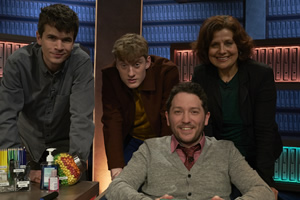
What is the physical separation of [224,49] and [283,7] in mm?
3204

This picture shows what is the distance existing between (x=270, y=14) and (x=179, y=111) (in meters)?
3.65

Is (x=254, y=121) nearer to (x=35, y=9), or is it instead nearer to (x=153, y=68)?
(x=153, y=68)

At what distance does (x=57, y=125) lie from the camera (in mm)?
1904

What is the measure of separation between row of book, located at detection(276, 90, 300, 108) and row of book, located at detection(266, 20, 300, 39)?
784 mm

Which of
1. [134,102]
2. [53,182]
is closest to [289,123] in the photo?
[134,102]

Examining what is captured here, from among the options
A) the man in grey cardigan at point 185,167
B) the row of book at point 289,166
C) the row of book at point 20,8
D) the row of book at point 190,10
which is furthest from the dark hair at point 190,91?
the row of book at point 20,8

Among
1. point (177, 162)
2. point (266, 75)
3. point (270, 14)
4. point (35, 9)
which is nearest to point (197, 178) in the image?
point (177, 162)

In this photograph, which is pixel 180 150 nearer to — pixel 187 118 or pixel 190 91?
pixel 187 118

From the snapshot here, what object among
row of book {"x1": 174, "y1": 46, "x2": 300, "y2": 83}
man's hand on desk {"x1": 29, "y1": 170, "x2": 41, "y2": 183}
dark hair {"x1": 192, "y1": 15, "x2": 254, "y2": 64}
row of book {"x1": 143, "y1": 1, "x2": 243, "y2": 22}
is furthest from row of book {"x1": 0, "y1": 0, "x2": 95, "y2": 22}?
man's hand on desk {"x1": 29, "y1": 170, "x2": 41, "y2": 183}

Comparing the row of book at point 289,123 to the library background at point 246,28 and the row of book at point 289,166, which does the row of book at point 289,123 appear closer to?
the library background at point 246,28

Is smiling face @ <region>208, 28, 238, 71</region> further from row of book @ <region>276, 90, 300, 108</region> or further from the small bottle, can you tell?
row of book @ <region>276, 90, 300, 108</region>

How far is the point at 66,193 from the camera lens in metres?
1.34

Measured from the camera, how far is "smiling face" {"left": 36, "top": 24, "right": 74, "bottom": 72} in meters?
1.67

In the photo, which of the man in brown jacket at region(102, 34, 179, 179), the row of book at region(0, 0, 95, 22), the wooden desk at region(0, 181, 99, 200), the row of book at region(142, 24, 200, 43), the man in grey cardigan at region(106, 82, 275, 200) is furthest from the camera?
the row of book at region(142, 24, 200, 43)
